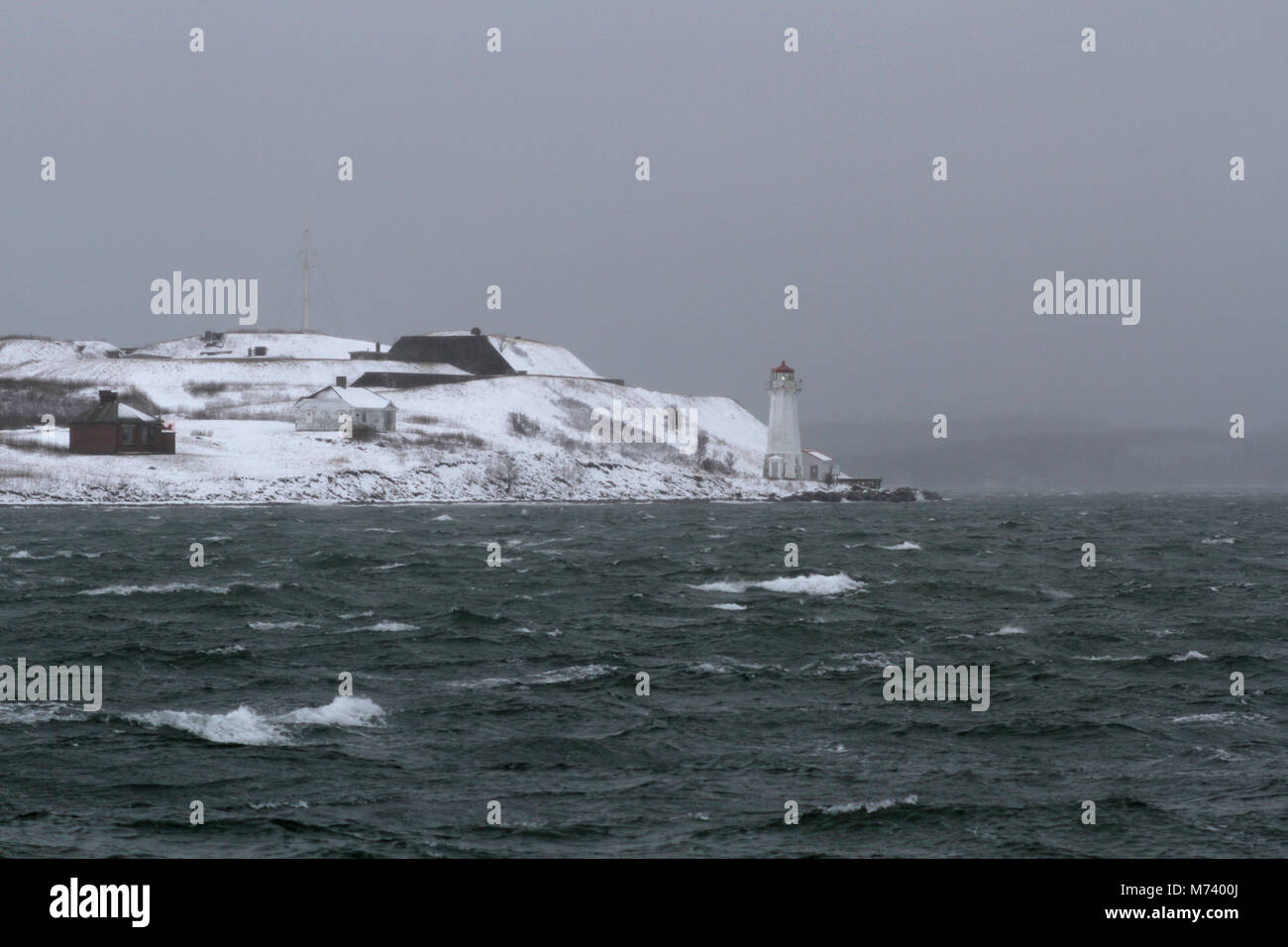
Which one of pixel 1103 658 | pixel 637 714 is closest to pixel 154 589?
pixel 637 714

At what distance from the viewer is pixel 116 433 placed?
13562cm

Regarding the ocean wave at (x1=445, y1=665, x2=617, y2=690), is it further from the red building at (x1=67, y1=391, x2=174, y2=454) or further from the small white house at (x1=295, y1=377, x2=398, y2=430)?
the small white house at (x1=295, y1=377, x2=398, y2=430)

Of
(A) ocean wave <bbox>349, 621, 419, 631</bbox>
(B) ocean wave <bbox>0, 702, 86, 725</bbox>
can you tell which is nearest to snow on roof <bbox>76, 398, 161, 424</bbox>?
(A) ocean wave <bbox>349, 621, 419, 631</bbox>

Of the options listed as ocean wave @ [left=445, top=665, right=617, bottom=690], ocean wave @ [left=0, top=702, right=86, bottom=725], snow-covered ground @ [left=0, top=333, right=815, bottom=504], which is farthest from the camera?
snow-covered ground @ [left=0, top=333, right=815, bottom=504]

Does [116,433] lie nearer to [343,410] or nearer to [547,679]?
[343,410]

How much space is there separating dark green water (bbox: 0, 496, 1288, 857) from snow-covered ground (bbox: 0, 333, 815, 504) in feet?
254

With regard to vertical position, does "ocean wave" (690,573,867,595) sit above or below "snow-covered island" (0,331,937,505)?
below

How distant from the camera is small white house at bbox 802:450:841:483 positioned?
7156 inches

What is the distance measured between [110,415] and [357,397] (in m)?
34.7

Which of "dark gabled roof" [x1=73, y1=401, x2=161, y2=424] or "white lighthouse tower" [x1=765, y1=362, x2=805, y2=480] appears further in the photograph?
"white lighthouse tower" [x1=765, y1=362, x2=805, y2=480]

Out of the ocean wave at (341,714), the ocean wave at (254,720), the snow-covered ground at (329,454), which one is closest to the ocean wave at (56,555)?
the ocean wave at (254,720)
